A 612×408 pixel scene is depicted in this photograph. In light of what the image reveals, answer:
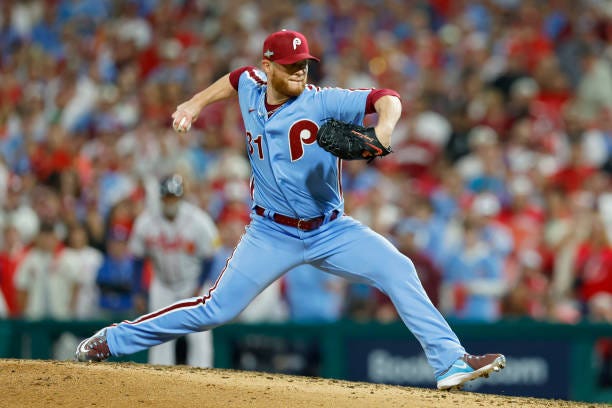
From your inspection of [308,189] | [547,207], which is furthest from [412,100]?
[308,189]

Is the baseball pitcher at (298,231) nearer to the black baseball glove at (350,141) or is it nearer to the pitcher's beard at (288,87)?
the pitcher's beard at (288,87)

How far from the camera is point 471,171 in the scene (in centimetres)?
A: 1180

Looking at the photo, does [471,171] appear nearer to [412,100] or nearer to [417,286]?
[412,100]

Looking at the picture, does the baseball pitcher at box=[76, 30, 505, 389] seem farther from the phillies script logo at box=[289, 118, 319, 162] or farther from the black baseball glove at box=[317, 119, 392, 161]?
the black baseball glove at box=[317, 119, 392, 161]

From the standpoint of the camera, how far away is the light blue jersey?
5.85 meters

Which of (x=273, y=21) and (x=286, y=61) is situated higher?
(x=273, y=21)

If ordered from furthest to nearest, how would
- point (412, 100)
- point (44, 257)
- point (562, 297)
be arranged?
point (412, 100) < point (44, 257) < point (562, 297)

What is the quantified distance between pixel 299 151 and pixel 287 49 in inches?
20.7

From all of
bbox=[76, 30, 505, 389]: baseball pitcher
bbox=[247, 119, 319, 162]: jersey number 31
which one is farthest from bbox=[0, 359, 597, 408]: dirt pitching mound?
bbox=[247, 119, 319, 162]: jersey number 31

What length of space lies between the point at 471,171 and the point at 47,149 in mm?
4867

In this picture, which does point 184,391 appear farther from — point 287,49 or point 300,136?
point 287,49

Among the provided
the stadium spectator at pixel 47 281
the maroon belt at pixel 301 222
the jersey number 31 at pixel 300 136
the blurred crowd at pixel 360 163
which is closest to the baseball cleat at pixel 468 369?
the maroon belt at pixel 301 222

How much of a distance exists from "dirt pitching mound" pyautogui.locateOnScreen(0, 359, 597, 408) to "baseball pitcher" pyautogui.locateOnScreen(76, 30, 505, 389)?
0.23 meters

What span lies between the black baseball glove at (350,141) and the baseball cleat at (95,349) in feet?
5.74
